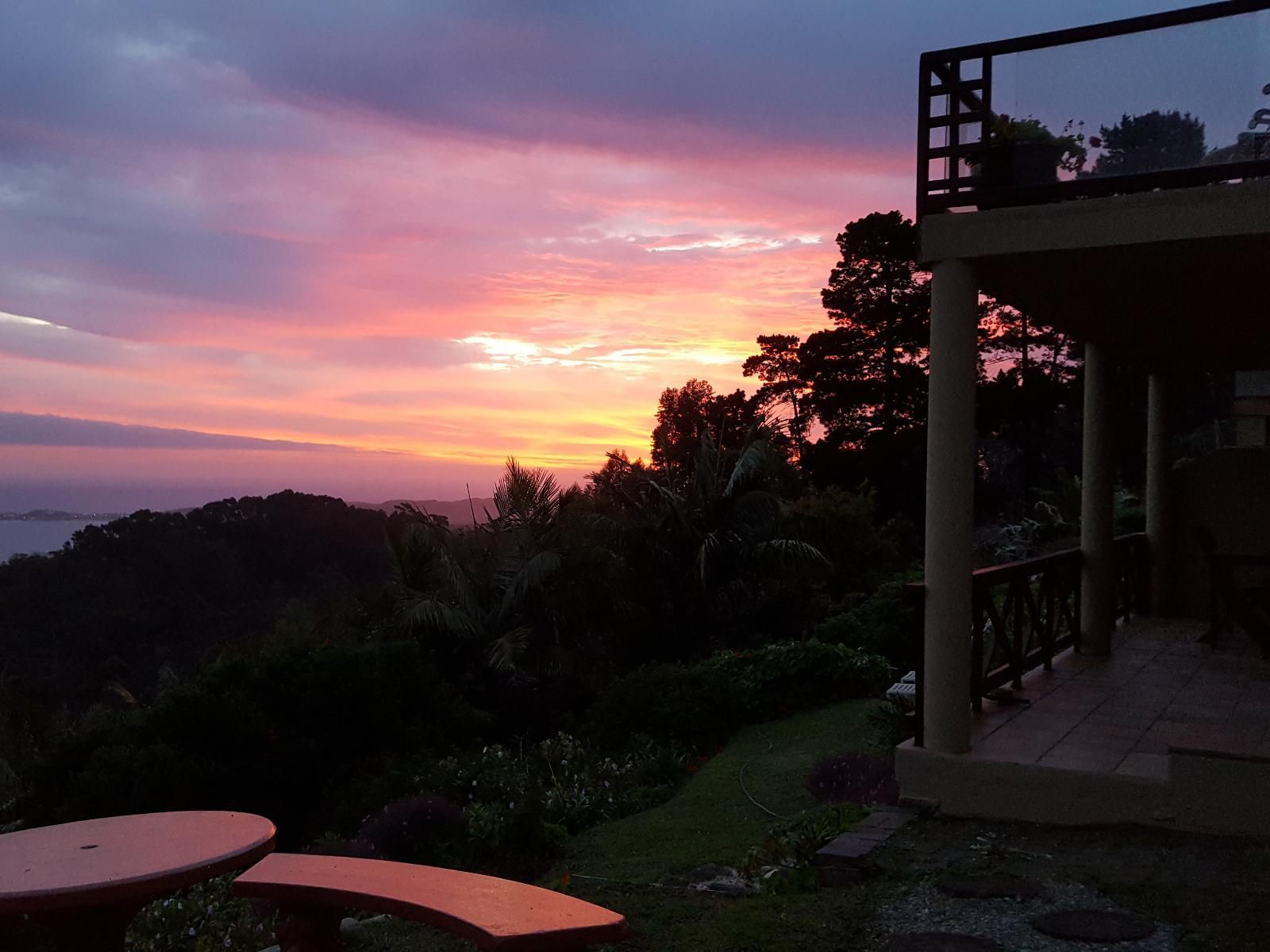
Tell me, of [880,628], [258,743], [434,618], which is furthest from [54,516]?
[880,628]

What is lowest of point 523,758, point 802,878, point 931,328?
point 523,758

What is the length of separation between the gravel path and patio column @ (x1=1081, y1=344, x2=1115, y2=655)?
4976mm

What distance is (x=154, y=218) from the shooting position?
45.0ft

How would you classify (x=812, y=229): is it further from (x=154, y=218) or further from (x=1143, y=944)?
(x=1143, y=944)

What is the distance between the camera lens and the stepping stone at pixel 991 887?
4145mm

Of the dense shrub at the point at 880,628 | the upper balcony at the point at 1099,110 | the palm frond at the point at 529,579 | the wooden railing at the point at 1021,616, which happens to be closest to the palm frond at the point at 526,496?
the palm frond at the point at 529,579

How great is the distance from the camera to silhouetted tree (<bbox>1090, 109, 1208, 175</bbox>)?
206 inches

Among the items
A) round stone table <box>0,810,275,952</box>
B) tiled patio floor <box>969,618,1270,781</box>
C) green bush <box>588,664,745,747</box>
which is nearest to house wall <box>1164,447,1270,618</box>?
tiled patio floor <box>969,618,1270,781</box>

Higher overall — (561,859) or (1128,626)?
(1128,626)

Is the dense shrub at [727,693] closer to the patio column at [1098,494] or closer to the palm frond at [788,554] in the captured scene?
the patio column at [1098,494]

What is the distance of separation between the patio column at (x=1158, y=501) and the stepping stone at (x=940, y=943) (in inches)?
332

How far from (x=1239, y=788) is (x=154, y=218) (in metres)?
14.0

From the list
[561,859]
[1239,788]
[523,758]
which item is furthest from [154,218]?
[1239,788]

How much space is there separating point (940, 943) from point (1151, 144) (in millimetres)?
4233
